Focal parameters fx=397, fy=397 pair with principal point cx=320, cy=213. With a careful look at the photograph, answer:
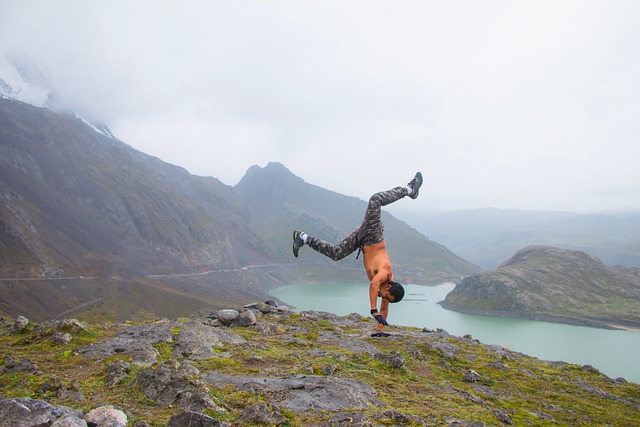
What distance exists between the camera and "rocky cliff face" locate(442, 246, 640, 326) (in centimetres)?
13325

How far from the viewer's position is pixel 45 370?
8.81 metres

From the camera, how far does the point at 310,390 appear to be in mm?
7762

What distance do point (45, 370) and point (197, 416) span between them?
5.65m

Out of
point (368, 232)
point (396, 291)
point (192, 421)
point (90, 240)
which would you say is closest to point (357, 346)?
point (396, 291)

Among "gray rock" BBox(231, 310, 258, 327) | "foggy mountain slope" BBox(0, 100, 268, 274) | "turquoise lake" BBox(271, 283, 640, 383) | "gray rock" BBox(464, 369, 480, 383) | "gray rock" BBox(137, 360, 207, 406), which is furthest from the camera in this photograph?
"foggy mountain slope" BBox(0, 100, 268, 274)

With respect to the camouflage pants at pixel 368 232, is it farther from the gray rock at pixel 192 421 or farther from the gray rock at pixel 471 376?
the gray rock at pixel 192 421

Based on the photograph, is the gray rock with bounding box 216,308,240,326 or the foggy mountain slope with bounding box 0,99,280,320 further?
the foggy mountain slope with bounding box 0,99,280,320

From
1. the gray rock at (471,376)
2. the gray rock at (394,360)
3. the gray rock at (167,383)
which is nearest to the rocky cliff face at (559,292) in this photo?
the gray rock at (471,376)

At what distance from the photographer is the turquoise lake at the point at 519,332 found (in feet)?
270

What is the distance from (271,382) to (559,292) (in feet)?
560

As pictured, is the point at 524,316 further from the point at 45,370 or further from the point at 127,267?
the point at 45,370

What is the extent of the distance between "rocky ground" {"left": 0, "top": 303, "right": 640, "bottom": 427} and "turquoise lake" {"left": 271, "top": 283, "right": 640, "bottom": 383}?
74389 mm

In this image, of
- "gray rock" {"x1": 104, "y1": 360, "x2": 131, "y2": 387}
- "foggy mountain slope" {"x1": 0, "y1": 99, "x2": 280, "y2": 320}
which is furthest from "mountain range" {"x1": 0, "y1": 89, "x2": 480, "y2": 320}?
"gray rock" {"x1": 104, "y1": 360, "x2": 131, "y2": 387}

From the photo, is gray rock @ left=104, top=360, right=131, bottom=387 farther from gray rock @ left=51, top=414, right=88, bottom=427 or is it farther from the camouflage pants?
the camouflage pants
